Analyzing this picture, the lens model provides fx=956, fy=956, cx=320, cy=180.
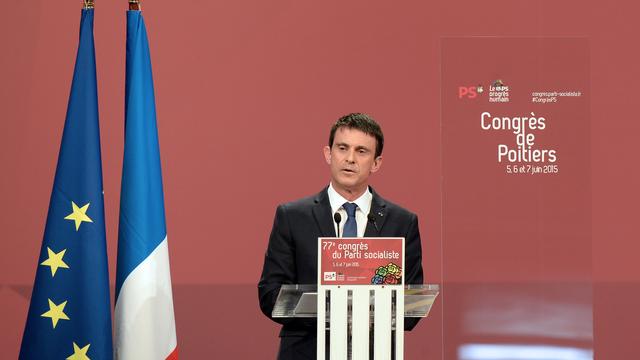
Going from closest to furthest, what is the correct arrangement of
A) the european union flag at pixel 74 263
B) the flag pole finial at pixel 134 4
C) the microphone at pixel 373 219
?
1. the microphone at pixel 373 219
2. the european union flag at pixel 74 263
3. the flag pole finial at pixel 134 4

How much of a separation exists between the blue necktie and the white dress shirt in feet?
0.06

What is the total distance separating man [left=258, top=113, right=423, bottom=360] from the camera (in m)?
3.58

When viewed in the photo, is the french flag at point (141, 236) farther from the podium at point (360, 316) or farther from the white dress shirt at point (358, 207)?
the podium at point (360, 316)

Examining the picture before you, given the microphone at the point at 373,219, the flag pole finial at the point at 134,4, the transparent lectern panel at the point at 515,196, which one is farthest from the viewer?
the transparent lectern panel at the point at 515,196

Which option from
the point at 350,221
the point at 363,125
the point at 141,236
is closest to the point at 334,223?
the point at 350,221

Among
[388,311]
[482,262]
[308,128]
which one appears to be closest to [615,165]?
[482,262]

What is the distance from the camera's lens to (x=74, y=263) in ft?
13.1

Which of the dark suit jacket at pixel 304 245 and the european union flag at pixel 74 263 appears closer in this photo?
the dark suit jacket at pixel 304 245

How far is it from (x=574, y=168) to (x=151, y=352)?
203 centimetres

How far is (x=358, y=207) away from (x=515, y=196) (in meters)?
1.00

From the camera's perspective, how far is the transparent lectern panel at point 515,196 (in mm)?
4297

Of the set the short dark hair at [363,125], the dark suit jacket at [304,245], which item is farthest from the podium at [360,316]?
the short dark hair at [363,125]

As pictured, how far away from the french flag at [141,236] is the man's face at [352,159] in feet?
2.86

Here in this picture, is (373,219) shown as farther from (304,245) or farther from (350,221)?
(304,245)
